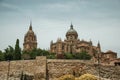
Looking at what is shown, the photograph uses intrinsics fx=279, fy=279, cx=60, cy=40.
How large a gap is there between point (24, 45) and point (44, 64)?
60430 millimetres

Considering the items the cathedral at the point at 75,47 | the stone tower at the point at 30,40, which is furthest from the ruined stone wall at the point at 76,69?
the stone tower at the point at 30,40

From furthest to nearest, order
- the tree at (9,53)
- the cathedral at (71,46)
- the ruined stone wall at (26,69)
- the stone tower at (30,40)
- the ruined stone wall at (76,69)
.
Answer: the stone tower at (30,40) < the cathedral at (71,46) < the tree at (9,53) < the ruined stone wall at (76,69) < the ruined stone wall at (26,69)

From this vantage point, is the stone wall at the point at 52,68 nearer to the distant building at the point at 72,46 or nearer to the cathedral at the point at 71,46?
the cathedral at the point at 71,46

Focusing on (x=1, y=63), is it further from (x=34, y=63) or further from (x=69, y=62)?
(x=69, y=62)

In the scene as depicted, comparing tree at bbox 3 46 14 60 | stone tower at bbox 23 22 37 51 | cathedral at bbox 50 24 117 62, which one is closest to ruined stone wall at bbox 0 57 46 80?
tree at bbox 3 46 14 60

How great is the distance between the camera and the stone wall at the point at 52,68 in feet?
103

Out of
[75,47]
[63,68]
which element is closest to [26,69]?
[63,68]

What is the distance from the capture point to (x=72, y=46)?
8431 centimetres

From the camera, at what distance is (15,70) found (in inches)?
1291

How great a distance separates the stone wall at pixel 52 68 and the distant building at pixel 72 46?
4609 centimetres

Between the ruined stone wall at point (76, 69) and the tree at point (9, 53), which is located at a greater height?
the tree at point (9, 53)

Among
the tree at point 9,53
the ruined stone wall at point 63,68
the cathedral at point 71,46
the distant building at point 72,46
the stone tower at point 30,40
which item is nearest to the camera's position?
the ruined stone wall at point 63,68

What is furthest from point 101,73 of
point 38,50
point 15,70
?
point 38,50

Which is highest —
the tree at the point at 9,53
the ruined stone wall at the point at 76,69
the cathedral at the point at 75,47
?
the cathedral at the point at 75,47
